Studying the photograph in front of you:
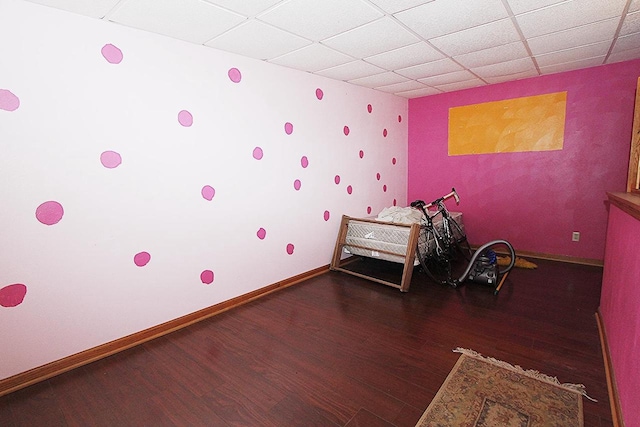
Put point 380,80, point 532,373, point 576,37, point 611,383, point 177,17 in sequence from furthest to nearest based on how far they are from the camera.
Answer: point 380,80, point 576,37, point 177,17, point 532,373, point 611,383

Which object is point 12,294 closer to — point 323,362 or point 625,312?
point 323,362

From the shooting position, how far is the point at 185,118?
2.41 m

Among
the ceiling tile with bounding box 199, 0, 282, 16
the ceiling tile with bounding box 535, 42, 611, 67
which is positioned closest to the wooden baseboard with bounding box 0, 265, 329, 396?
the ceiling tile with bounding box 199, 0, 282, 16

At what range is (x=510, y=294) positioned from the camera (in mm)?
2898

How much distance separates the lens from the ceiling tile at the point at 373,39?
2.20 metres

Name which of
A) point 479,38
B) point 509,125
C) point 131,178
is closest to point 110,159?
point 131,178

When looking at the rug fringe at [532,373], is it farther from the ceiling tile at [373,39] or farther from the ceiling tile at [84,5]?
the ceiling tile at [84,5]

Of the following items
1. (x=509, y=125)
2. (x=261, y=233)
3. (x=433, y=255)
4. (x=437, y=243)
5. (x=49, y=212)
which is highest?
(x=509, y=125)

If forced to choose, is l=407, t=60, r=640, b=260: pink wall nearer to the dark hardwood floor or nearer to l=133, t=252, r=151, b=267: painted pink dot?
the dark hardwood floor

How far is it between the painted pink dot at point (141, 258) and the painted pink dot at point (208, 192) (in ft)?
2.06

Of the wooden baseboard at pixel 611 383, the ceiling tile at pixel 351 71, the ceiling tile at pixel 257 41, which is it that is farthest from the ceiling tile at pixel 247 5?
the wooden baseboard at pixel 611 383

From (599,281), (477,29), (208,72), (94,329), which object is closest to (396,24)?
(477,29)

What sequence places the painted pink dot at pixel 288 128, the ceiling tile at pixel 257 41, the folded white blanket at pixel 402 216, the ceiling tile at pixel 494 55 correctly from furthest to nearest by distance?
the folded white blanket at pixel 402 216, the painted pink dot at pixel 288 128, the ceiling tile at pixel 494 55, the ceiling tile at pixel 257 41

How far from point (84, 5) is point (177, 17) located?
0.49 meters
